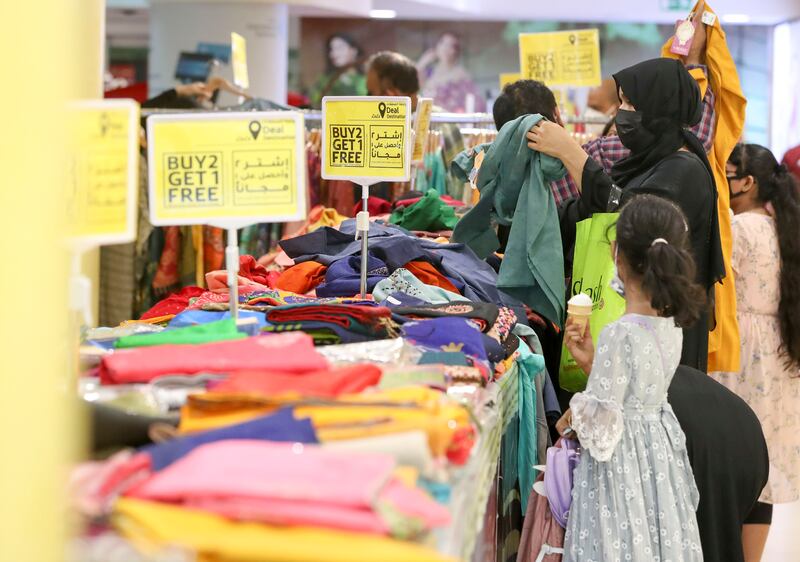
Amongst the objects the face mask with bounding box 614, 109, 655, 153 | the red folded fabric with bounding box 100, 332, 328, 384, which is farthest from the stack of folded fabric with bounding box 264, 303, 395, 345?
the face mask with bounding box 614, 109, 655, 153

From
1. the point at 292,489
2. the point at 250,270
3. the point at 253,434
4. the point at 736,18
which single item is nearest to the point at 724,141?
the point at 250,270

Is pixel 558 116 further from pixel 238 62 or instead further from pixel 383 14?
pixel 383 14

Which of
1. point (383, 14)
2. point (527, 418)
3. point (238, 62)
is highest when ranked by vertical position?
point (383, 14)

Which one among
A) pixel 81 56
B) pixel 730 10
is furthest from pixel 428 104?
pixel 730 10

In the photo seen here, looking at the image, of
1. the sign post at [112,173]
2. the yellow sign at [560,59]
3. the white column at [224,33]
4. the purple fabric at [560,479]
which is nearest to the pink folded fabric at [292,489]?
the sign post at [112,173]

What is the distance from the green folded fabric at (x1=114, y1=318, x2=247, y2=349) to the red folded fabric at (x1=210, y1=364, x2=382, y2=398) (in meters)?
0.26

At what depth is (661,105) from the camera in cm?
356

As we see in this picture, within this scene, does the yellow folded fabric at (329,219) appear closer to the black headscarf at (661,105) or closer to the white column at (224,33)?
the black headscarf at (661,105)

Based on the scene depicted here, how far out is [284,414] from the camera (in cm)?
156

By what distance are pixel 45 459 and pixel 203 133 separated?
4.49ft

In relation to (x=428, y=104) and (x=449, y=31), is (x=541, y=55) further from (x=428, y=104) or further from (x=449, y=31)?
→ (x=449, y=31)

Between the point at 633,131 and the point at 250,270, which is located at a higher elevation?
the point at 633,131

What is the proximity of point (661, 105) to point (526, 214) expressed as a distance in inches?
22.1

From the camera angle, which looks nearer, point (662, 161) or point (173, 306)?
point (173, 306)
